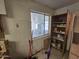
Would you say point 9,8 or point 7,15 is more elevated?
point 9,8

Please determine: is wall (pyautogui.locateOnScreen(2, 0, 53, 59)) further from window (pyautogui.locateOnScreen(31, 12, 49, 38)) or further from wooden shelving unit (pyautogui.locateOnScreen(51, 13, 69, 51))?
wooden shelving unit (pyautogui.locateOnScreen(51, 13, 69, 51))

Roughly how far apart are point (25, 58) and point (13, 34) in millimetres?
1075

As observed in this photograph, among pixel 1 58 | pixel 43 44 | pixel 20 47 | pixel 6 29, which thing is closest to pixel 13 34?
pixel 6 29

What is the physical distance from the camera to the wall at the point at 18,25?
10.6 ft

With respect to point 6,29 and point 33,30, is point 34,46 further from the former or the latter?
point 6,29

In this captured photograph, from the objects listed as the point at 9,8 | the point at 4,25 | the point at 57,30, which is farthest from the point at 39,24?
the point at 4,25

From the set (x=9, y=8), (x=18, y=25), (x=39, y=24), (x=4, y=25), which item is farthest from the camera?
(x=39, y=24)

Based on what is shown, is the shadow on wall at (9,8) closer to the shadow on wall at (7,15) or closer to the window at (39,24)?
the shadow on wall at (7,15)

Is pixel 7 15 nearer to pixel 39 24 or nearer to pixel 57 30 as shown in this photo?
pixel 39 24

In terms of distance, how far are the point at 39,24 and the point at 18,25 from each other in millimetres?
1303

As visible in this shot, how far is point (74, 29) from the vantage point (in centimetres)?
302

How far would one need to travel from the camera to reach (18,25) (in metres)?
3.50

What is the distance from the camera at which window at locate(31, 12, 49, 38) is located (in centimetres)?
412

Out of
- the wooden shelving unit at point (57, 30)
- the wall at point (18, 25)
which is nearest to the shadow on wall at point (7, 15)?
the wall at point (18, 25)
